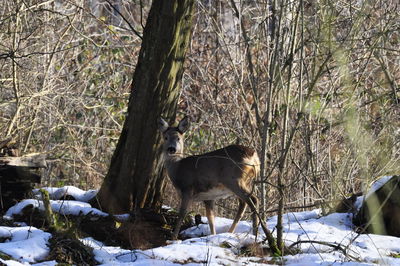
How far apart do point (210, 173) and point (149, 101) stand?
116 centimetres

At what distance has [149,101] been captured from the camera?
325 inches

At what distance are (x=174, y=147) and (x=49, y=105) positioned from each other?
3.23 m

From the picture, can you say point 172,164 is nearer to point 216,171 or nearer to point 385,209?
point 216,171

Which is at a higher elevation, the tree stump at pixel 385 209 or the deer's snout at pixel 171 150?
the deer's snout at pixel 171 150

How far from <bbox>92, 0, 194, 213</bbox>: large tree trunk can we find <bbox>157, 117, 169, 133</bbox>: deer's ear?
0.27 feet

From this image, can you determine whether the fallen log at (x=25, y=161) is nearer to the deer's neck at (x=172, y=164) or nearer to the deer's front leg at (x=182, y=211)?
the deer's neck at (x=172, y=164)

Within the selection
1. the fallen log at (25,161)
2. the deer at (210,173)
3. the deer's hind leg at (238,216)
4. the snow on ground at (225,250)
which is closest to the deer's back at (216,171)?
the deer at (210,173)

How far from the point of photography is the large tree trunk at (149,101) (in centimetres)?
823

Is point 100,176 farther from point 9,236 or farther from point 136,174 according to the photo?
point 9,236

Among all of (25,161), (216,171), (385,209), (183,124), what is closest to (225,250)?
(216,171)

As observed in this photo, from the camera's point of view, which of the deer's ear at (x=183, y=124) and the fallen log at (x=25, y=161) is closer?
the fallen log at (x=25, y=161)

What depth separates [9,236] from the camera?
6.53m

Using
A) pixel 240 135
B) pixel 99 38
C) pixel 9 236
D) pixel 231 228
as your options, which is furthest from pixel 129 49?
pixel 9 236

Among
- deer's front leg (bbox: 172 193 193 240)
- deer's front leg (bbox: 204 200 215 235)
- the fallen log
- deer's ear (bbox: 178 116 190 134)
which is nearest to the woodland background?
deer's ear (bbox: 178 116 190 134)
